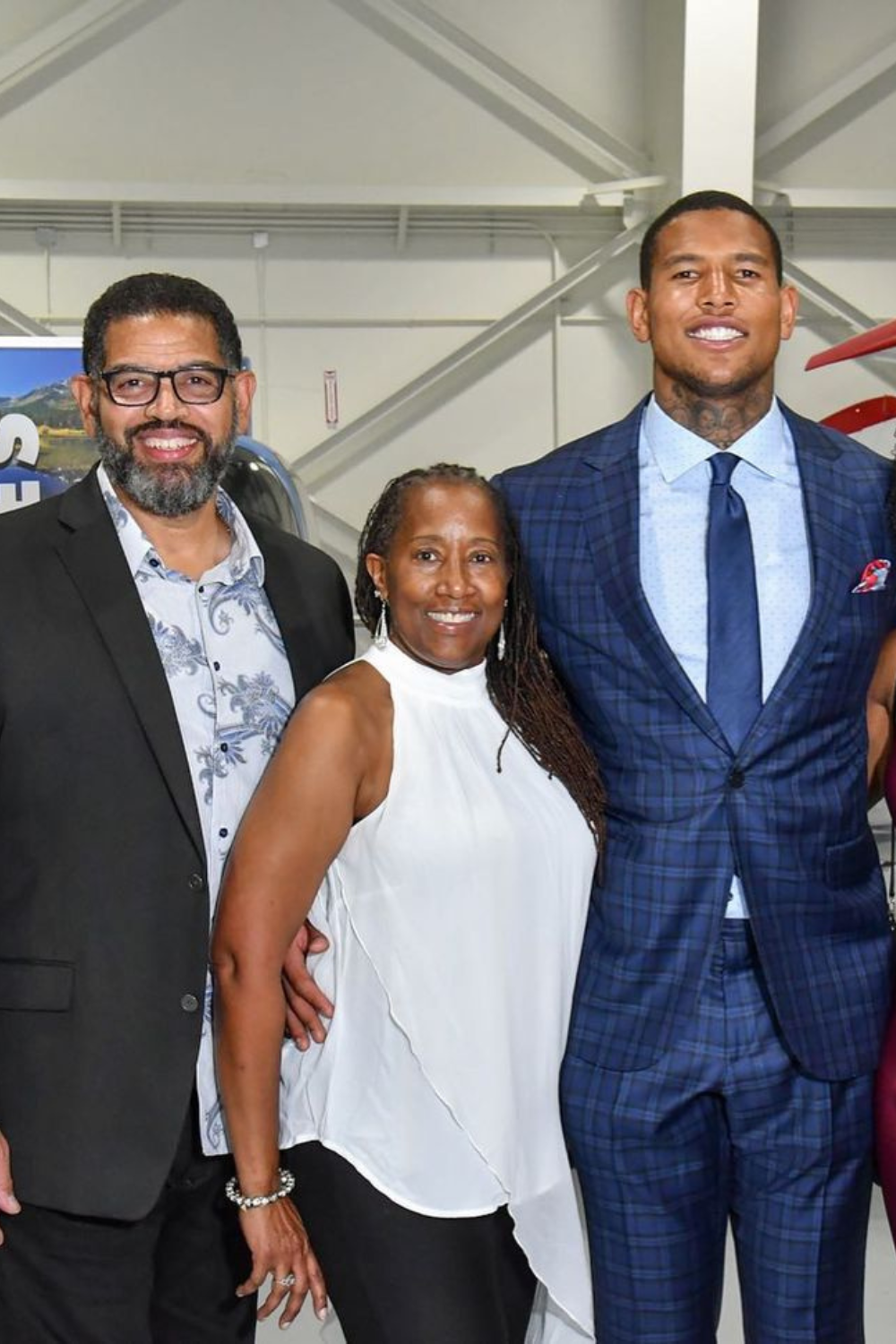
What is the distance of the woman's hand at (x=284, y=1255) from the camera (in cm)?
183

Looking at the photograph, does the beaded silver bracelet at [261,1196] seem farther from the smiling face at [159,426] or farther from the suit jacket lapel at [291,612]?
the smiling face at [159,426]

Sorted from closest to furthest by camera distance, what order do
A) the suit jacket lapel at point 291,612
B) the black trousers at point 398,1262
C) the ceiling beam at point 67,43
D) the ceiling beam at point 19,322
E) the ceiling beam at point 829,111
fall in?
the black trousers at point 398,1262, the suit jacket lapel at point 291,612, the ceiling beam at point 19,322, the ceiling beam at point 67,43, the ceiling beam at point 829,111

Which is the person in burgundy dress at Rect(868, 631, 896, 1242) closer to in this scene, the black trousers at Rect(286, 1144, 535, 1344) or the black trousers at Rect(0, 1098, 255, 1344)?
the black trousers at Rect(286, 1144, 535, 1344)

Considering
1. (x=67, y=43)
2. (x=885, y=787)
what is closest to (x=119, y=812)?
(x=885, y=787)

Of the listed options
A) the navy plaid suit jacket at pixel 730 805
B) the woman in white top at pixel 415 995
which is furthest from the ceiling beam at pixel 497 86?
the woman in white top at pixel 415 995

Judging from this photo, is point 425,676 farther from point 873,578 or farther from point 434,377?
point 434,377

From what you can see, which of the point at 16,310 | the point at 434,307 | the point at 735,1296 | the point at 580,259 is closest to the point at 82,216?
the point at 16,310

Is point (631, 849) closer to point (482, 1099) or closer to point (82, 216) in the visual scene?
point (482, 1099)

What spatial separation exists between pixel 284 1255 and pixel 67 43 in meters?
7.07

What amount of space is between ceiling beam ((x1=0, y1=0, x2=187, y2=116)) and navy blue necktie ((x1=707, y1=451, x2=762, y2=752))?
22.0 ft

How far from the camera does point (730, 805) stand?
1.84 m

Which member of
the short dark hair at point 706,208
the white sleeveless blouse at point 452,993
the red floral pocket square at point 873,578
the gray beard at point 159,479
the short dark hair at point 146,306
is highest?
the short dark hair at point 706,208

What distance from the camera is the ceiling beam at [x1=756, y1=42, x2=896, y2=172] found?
7.94 m

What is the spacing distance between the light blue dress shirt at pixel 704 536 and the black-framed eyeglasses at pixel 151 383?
0.58m
